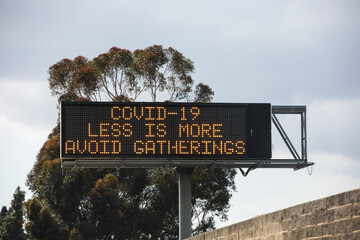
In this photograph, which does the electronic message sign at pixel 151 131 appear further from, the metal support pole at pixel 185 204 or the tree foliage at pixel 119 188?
the tree foliage at pixel 119 188

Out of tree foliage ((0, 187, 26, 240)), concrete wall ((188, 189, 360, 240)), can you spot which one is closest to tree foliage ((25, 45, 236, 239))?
tree foliage ((0, 187, 26, 240))

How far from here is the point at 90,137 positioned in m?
21.4

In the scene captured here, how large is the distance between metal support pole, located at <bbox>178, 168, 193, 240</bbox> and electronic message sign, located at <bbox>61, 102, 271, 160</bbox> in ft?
6.78

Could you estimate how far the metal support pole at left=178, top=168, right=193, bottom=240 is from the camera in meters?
23.2

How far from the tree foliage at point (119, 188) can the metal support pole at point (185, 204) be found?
1906 centimetres

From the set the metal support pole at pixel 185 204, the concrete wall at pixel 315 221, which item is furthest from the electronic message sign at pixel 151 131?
the concrete wall at pixel 315 221

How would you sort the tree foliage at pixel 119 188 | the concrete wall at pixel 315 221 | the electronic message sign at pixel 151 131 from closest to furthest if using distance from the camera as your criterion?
1. the concrete wall at pixel 315 221
2. the electronic message sign at pixel 151 131
3. the tree foliage at pixel 119 188

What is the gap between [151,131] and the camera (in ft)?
69.8

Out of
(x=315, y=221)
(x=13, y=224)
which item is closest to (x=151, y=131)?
(x=315, y=221)

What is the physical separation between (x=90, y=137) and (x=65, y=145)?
2.22ft

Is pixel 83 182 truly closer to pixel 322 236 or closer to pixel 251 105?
pixel 251 105

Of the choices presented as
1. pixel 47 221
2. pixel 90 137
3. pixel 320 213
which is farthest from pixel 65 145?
pixel 47 221

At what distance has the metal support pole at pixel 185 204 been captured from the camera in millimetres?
23172

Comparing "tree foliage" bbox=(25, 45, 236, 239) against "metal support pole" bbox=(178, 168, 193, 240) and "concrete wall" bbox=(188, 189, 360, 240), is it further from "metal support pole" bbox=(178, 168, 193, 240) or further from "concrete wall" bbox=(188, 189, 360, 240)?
"concrete wall" bbox=(188, 189, 360, 240)
